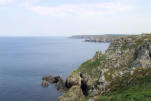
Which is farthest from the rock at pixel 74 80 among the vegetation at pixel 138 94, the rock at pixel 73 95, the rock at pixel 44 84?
the vegetation at pixel 138 94

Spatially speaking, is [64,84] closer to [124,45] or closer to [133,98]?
[124,45]

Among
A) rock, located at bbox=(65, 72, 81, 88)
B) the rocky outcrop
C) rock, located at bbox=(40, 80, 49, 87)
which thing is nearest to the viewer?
rock, located at bbox=(65, 72, 81, 88)

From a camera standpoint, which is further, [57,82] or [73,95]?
[57,82]

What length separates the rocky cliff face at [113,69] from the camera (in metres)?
47.0

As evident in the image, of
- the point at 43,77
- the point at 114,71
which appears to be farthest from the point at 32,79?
the point at 114,71

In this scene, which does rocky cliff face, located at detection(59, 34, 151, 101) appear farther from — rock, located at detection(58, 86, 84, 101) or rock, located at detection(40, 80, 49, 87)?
rock, located at detection(40, 80, 49, 87)

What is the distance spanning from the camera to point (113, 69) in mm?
56312

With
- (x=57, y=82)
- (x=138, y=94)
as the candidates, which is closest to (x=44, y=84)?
(x=57, y=82)

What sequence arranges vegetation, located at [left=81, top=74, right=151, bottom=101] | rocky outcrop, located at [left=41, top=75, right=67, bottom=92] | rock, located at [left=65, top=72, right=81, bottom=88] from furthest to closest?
rocky outcrop, located at [left=41, top=75, right=67, bottom=92], rock, located at [left=65, top=72, right=81, bottom=88], vegetation, located at [left=81, top=74, right=151, bottom=101]

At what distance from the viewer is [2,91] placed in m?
62.9

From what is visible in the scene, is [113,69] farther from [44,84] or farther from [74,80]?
[44,84]

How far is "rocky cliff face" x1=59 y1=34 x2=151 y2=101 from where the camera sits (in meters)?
47.0

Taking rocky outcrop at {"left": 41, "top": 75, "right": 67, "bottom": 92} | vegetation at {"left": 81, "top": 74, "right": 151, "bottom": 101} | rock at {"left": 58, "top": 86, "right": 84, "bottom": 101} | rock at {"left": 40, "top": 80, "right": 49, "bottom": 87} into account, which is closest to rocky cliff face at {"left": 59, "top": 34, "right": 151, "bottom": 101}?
rock at {"left": 58, "top": 86, "right": 84, "bottom": 101}

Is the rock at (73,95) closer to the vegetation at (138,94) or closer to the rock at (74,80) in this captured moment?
the rock at (74,80)
